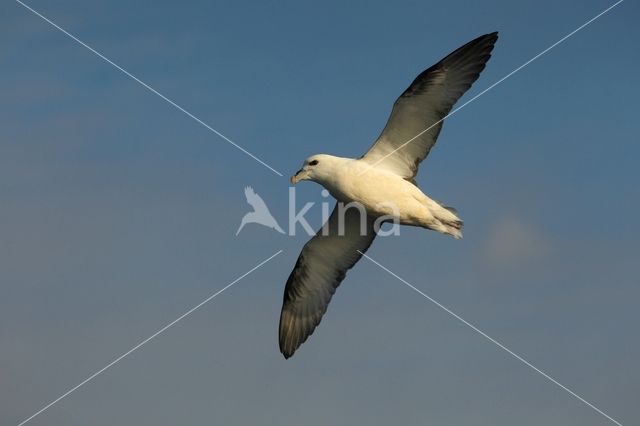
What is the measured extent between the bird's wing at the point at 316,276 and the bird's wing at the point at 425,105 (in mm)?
1584

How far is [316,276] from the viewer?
16672 millimetres

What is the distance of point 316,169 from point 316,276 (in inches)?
106

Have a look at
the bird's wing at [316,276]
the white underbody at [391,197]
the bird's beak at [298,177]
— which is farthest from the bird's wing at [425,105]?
the bird's wing at [316,276]

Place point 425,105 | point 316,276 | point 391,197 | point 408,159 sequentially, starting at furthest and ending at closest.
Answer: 1. point 316,276
2. point 408,159
3. point 425,105
4. point 391,197

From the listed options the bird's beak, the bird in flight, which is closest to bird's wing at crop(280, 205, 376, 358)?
the bird in flight

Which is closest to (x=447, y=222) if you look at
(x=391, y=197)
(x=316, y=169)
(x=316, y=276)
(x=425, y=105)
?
(x=391, y=197)

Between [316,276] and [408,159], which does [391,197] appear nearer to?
[408,159]

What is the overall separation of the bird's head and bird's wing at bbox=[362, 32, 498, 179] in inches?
26.4

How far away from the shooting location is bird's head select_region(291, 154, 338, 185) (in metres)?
14.5

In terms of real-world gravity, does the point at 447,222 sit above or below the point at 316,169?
above

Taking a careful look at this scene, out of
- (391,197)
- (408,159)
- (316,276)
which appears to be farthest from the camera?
(316,276)

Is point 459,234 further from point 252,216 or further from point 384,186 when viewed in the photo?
point 252,216

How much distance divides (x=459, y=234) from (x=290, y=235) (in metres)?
2.78

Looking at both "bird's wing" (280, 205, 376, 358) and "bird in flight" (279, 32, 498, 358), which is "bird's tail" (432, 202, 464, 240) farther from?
"bird's wing" (280, 205, 376, 358)
